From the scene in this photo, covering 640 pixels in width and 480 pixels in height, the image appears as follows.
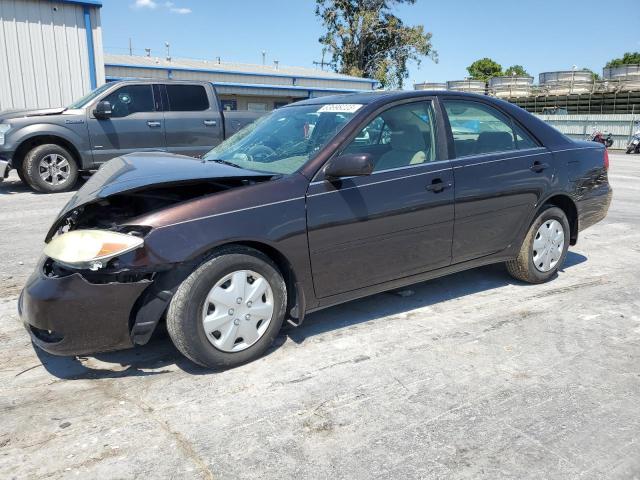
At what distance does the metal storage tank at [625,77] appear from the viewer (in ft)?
112

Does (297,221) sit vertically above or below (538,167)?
below

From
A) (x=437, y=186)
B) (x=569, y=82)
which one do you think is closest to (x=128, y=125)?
(x=437, y=186)

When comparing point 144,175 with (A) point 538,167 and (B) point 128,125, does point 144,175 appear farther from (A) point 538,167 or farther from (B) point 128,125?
(B) point 128,125

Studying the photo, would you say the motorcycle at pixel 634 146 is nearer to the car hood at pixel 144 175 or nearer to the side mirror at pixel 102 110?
the side mirror at pixel 102 110

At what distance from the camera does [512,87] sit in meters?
41.3

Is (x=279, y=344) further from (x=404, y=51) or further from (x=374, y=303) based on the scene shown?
(x=404, y=51)

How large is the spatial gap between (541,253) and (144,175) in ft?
10.8

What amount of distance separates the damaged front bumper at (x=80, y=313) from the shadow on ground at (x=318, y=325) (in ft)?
1.04

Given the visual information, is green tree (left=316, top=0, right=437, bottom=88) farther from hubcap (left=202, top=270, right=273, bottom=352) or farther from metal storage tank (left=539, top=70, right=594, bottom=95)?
hubcap (left=202, top=270, right=273, bottom=352)

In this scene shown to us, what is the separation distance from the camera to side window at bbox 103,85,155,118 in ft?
32.3

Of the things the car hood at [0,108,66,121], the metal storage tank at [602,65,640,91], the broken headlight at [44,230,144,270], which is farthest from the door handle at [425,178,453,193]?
the metal storage tank at [602,65,640,91]

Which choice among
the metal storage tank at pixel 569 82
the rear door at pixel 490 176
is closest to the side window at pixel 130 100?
the rear door at pixel 490 176

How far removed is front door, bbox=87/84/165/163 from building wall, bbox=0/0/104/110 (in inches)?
225

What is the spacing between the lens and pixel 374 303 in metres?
4.32
